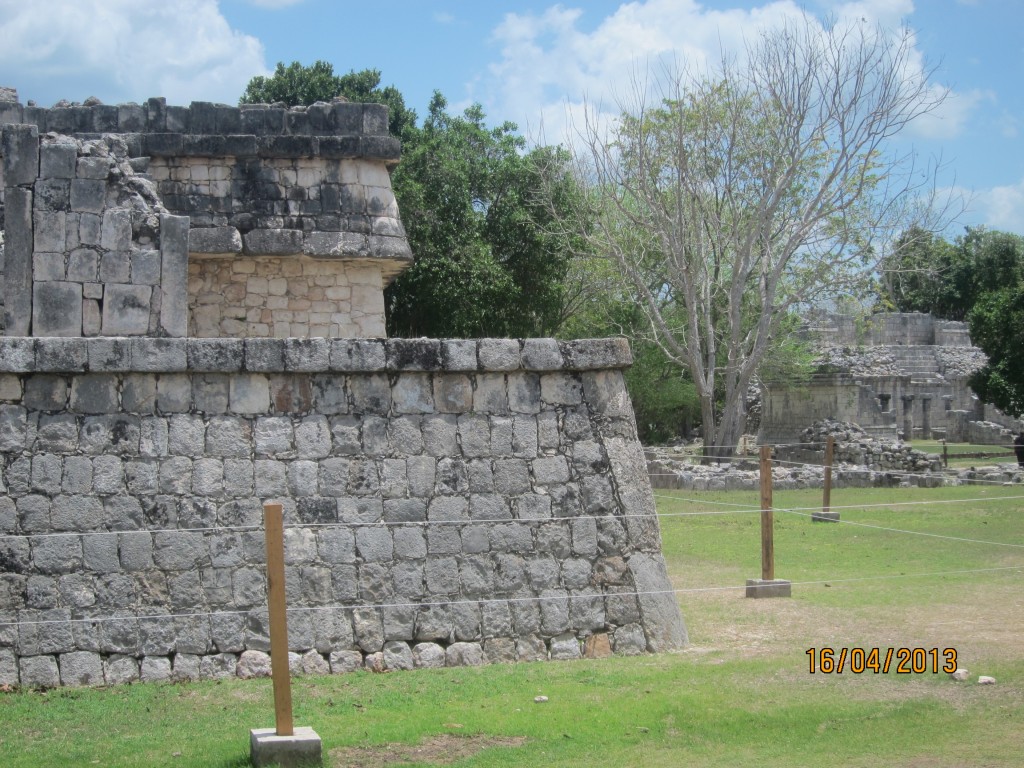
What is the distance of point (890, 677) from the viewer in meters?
6.98

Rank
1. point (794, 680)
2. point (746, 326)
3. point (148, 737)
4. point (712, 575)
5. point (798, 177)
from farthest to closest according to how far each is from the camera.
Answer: point (746, 326), point (798, 177), point (712, 575), point (794, 680), point (148, 737)

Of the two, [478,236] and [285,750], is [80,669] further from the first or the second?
[478,236]

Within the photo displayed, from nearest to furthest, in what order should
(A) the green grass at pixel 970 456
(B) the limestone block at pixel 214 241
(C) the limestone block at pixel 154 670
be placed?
(C) the limestone block at pixel 154 670
(B) the limestone block at pixel 214 241
(A) the green grass at pixel 970 456

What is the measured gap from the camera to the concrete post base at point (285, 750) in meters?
5.28

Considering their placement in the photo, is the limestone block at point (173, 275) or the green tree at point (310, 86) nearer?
the limestone block at point (173, 275)

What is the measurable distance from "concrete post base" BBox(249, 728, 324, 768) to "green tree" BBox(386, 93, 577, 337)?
1700 centimetres

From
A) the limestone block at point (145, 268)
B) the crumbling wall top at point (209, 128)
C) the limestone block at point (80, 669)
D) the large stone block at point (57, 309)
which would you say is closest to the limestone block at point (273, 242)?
the crumbling wall top at point (209, 128)

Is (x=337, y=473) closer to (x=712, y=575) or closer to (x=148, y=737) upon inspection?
(x=148, y=737)

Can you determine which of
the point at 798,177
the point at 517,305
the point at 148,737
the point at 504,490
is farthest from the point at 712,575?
the point at 798,177

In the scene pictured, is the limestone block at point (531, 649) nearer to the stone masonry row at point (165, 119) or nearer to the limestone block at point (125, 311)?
the limestone block at point (125, 311)

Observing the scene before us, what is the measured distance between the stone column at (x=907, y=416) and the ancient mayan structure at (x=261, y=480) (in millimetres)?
32319

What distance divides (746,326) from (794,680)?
24345 mm

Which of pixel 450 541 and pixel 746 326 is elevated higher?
pixel 746 326
